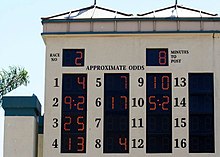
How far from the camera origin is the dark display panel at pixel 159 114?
23625 millimetres

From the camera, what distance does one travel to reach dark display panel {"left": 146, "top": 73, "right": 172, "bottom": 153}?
2362 centimetres

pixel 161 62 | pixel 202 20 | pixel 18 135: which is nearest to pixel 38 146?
pixel 18 135

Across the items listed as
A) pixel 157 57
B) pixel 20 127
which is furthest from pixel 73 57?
pixel 20 127

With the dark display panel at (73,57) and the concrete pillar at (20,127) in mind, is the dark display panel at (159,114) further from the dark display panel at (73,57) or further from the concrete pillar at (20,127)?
the concrete pillar at (20,127)

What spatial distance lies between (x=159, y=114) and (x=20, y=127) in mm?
5301

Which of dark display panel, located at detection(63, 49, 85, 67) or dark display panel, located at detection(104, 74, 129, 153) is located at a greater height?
dark display panel, located at detection(63, 49, 85, 67)

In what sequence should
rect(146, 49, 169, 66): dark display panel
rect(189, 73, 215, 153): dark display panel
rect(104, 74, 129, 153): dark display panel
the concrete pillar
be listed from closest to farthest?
rect(189, 73, 215, 153): dark display panel < rect(104, 74, 129, 153): dark display panel < rect(146, 49, 169, 66): dark display panel < the concrete pillar

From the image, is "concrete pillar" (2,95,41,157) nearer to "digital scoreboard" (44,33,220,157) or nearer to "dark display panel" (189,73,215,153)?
"digital scoreboard" (44,33,220,157)

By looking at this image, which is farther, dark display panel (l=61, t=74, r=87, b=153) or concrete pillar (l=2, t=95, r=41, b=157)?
concrete pillar (l=2, t=95, r=41, b=157)

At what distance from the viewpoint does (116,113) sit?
23.9 meters

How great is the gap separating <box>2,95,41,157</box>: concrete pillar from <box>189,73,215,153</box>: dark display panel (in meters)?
5.92

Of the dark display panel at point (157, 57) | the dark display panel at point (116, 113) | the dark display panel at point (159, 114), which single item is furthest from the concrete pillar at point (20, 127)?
the dark display panel at point (157, 57)

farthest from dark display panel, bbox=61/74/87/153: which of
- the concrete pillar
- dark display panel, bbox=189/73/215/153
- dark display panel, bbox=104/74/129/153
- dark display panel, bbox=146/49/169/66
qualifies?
dark display panel, bbox=189/73/215/153

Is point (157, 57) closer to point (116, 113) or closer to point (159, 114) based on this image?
point (159, 114)
